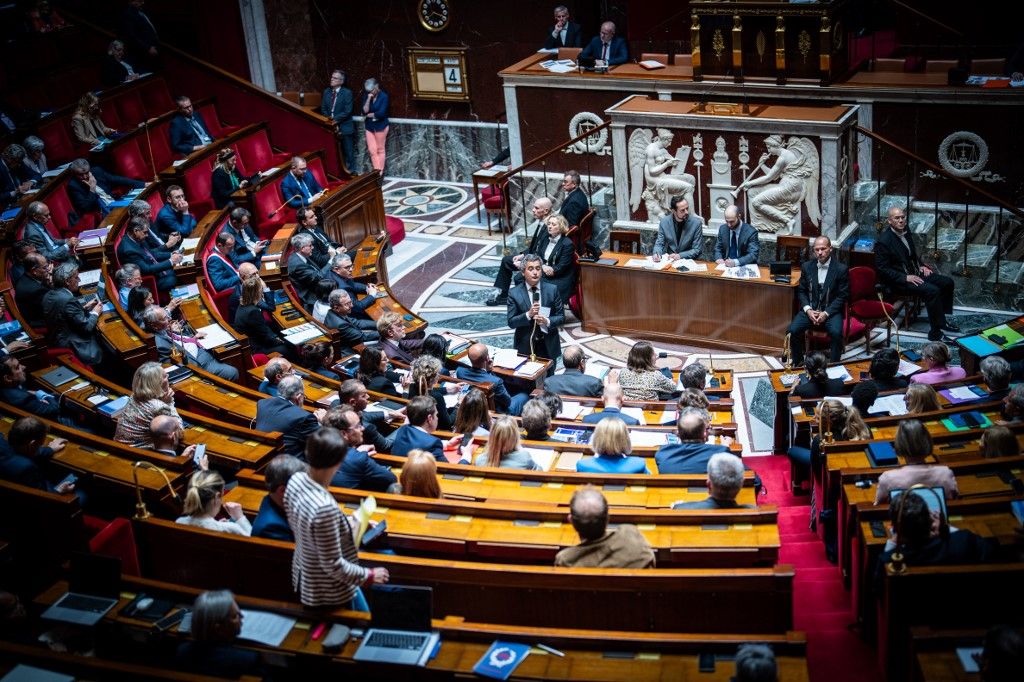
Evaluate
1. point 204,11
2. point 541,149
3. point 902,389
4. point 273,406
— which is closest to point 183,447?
point 273,406

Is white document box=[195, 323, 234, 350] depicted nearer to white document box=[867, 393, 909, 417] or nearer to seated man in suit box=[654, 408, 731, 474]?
seated man in suit box=[654, 408, 731, 474]

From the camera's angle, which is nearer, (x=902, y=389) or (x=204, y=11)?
(x=902, y=389)

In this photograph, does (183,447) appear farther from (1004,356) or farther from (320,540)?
(1004,356)

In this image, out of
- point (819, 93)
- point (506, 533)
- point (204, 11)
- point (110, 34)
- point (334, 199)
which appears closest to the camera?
point (506, 533)

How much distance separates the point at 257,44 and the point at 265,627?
1197cm

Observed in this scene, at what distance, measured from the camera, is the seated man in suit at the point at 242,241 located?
391 inches

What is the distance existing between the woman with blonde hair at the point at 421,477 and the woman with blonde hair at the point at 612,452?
0.86 meters

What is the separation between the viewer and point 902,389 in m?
6.96

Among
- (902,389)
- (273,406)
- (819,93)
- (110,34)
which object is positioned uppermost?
(110,34)

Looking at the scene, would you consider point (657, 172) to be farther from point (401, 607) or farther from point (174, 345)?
point (401, 607)

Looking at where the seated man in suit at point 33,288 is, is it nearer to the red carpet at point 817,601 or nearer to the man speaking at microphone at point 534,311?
the man speaking at microphone at point 534,311

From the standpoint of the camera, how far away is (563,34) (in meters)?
12.6

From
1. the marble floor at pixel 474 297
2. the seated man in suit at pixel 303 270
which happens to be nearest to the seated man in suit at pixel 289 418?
the seated man in suit at pixel 303 270

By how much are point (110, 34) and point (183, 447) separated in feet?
28.7
